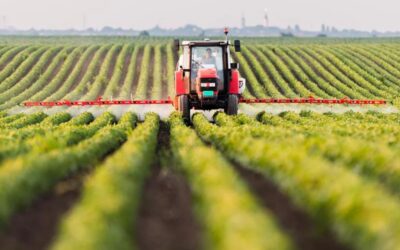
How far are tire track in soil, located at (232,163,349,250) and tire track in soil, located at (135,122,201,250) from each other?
103 cm

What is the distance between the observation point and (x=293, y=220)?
28.6 feet

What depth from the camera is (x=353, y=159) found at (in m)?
11.8

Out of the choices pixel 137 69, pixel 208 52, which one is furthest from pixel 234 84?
pixel 137 69

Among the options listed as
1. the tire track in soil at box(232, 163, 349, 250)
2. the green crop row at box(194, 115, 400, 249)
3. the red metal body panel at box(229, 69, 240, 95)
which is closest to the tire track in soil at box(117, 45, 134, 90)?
the red metal body panel at box(229, 69, 240, 95)

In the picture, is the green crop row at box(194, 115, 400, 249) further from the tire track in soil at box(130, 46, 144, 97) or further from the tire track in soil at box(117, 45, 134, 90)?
the tire track in soil at box(117, 45, 134, 90)

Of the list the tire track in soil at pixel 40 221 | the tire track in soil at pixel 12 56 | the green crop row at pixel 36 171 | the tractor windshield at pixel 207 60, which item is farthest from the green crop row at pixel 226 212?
the tire track in soil at pixel 12 56

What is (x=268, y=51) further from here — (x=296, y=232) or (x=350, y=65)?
(x=296, y=232)

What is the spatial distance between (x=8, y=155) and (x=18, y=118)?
12986 millimetres

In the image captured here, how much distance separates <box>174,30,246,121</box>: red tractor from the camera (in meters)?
Answer: 23.7

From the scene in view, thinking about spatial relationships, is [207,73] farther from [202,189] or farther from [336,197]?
[336,197]

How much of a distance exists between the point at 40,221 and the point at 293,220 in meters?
3.19

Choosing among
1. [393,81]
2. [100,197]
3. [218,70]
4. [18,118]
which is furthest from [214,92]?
[393,81]

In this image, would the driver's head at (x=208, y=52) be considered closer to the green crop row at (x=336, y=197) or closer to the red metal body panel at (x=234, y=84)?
the red metal body panel at (x=234, y=84)

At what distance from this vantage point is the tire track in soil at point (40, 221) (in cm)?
809
